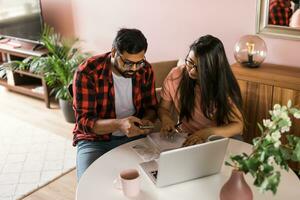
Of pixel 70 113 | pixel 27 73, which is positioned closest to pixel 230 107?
pixel 70 113

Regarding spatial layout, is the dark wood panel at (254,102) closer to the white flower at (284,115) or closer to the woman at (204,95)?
the woman at (204,95)

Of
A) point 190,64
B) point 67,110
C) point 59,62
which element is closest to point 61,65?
point 59,62

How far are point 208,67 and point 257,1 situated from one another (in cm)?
93

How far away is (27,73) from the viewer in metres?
3.84

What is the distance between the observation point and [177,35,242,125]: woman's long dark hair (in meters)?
1.79

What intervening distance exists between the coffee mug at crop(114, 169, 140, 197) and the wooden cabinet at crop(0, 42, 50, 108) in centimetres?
250

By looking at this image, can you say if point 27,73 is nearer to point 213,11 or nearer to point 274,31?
point 213,11

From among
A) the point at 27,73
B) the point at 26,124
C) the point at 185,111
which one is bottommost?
the point at 26,124

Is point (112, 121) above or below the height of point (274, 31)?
below

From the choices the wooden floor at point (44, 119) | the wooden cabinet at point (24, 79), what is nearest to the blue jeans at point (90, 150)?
the wooden floor at point (44, 119)

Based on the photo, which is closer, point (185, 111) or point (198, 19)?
point (185, 111)

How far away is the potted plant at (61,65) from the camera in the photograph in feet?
11.0

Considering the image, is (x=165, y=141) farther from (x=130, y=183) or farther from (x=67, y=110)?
(x=67, y=110)

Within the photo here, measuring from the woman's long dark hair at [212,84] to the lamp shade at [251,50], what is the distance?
2.04 feet
